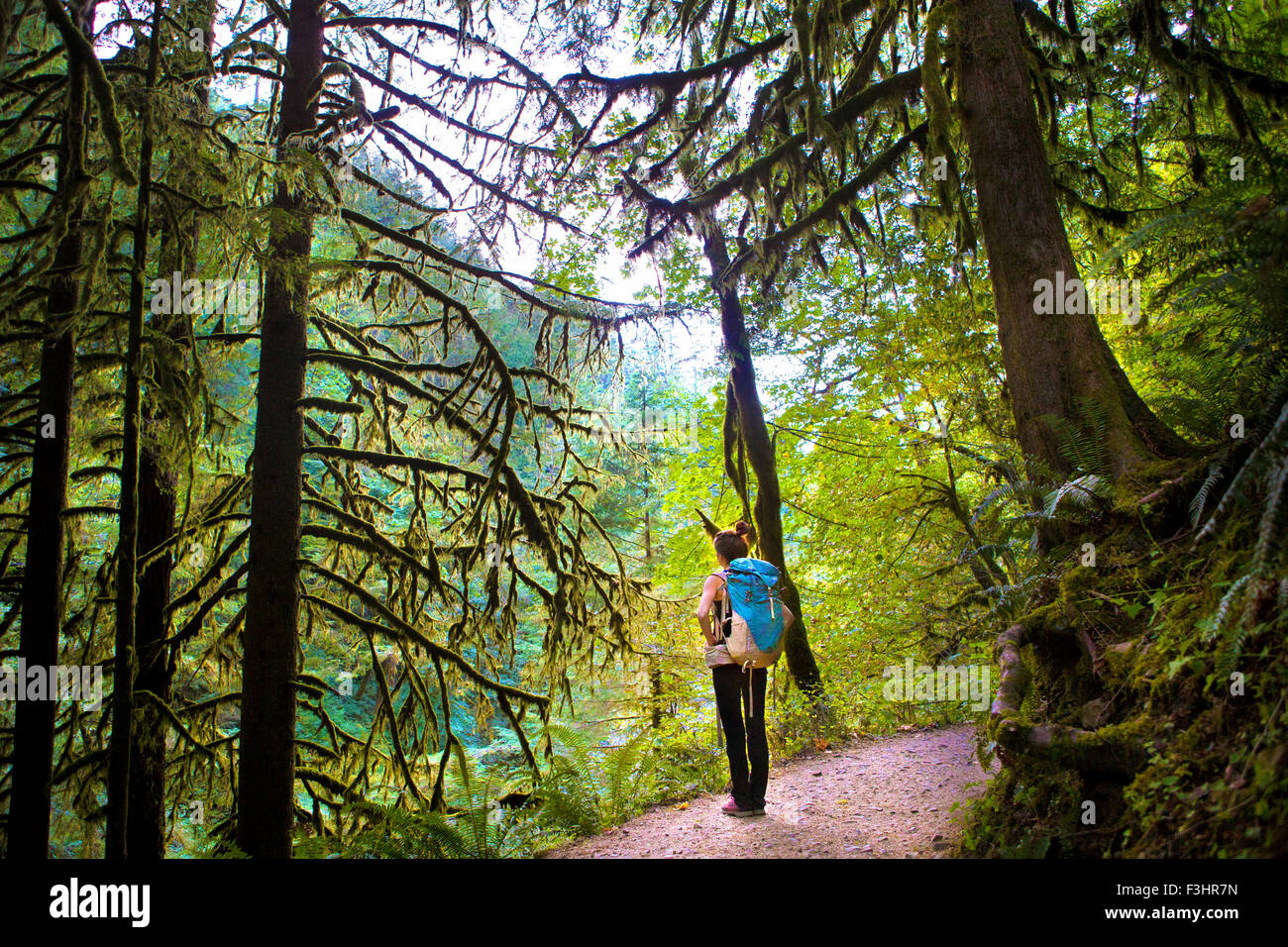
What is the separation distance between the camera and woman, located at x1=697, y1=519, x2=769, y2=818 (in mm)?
4742

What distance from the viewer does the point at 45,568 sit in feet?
16.1

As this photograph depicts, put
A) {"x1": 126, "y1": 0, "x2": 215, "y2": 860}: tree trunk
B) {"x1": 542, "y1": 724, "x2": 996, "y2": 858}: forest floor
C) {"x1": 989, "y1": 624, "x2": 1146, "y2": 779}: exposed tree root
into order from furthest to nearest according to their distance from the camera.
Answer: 1. {"x1": 126, "y1": 0, "x2": 215, "y2": 860}: tree trunk
2. {"x1": 542, "y1": 724, "x2": 996, "y2": 858}: forest floor
3. {"x1": 989, "y1": 624, "x2": 1146, "y2": 779}: exposed tree root

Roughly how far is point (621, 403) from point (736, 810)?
448 centimetres

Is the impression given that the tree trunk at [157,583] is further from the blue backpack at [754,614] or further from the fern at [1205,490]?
the fern at [1205,490]

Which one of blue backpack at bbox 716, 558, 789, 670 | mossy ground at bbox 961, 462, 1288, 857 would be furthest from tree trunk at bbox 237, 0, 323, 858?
mossy ground at bbox 961, 462, 1288, 857

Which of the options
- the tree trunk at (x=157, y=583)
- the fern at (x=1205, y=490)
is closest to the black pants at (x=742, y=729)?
the fern at (x=1205, y=490)

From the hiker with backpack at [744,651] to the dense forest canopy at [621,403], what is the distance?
3.82 ft

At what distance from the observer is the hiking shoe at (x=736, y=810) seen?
4.93 meters

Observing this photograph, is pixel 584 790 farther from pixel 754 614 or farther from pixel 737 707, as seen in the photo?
pixel 754 614

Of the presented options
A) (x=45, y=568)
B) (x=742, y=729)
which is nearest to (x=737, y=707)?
(x=742, y=729)

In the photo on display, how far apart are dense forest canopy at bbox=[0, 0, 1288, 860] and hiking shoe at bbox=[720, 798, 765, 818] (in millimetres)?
891

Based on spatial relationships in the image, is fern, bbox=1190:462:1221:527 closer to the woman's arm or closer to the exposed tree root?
the exposed tree root
